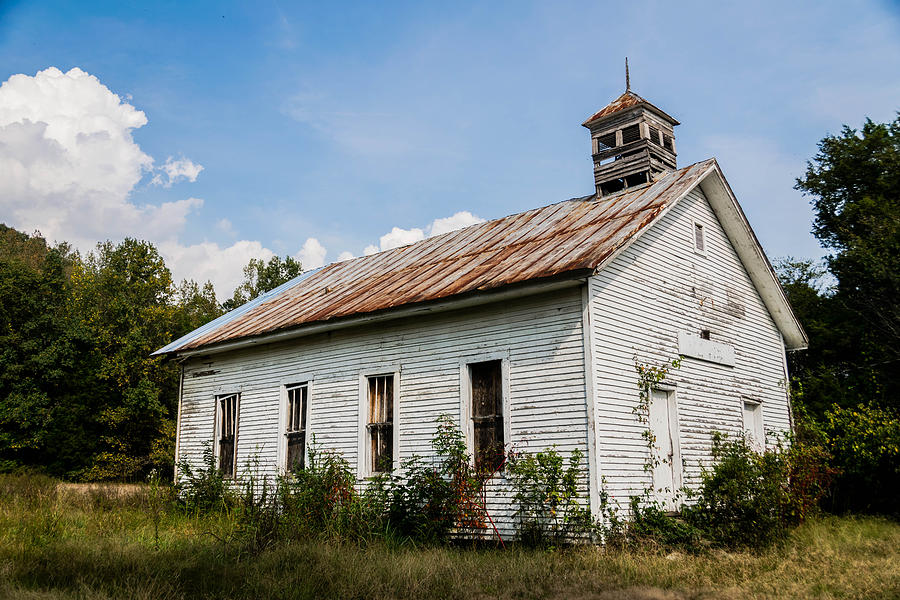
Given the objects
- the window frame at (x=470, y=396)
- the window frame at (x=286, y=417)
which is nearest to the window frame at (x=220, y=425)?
the window frame at (x=286, y=417)

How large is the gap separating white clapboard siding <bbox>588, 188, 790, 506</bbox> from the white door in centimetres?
21

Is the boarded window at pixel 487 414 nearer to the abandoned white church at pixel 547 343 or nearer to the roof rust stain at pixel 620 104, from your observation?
the abandoned white church at pixel 547 343

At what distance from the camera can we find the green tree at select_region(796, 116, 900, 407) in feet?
60.1

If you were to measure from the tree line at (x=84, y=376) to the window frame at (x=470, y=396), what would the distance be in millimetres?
22406

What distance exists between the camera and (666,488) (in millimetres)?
11734

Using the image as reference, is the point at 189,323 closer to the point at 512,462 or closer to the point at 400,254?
the point at 400,254

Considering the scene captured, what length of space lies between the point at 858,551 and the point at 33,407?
3063cm

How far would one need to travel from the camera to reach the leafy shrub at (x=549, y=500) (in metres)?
10.2

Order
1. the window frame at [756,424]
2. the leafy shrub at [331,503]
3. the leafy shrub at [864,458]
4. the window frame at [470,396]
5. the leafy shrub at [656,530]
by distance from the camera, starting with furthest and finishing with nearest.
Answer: the leafy shrub at [864,458]
the window frame at [756,424]
the window frame at [470,396]
the leafy shrub at [331,503]
the leafy shrub at [656,530]

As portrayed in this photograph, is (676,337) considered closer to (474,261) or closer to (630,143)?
(474,261)

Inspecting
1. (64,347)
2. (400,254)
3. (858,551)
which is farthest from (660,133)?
(64,347)

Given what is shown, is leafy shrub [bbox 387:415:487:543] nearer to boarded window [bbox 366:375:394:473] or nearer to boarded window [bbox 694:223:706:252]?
boarded window [bbox 366:375:394:473]

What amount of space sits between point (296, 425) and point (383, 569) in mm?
6801

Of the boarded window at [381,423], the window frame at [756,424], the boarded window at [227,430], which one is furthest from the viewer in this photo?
the boarded window at [227,430]
